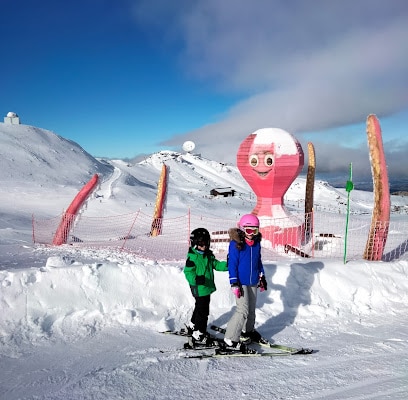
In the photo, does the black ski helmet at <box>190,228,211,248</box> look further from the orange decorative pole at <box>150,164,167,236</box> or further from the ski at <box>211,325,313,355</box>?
the orange decorative pole at <box>150,164,167,236</box>

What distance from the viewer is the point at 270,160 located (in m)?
10.5

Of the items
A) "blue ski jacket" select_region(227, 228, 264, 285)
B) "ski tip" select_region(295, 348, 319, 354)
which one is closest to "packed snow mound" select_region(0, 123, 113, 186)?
"blue ski jacket" select_region(227, 228, 264, 285)

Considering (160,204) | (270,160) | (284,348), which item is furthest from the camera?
(160,204)

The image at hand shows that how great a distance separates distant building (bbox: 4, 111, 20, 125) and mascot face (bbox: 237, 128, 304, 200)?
4595cm

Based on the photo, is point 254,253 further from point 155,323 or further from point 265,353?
point 155,323

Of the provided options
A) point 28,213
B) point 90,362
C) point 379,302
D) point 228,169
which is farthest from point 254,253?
point 228,169

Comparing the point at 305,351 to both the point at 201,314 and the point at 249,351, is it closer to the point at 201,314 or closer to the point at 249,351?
the point at 249,351

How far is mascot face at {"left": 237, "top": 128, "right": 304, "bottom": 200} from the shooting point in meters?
10.6

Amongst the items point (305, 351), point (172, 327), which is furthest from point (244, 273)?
point (172, 327)

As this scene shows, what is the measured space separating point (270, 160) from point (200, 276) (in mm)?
6800

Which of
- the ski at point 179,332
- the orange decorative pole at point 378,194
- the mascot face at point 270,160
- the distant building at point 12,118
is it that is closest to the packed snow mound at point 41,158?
the distant building at point 12,118

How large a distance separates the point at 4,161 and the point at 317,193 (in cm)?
4130

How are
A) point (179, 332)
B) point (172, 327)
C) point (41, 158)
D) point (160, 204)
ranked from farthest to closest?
1. point (41, 158)
2. point (160, 204)
3. point (172, 327)
4. point (179, 332)

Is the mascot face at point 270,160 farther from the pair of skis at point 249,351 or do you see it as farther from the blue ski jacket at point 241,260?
the pair of skis at point 249,351
